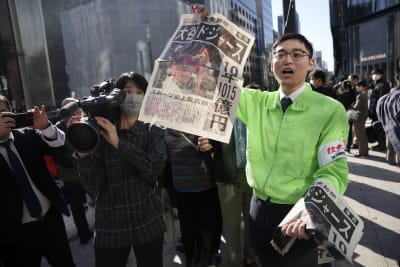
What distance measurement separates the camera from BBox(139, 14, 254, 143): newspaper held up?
5.83ft

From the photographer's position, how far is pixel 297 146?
165 cm

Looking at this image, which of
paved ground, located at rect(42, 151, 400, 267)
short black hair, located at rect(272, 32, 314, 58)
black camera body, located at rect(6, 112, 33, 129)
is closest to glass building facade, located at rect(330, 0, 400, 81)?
paved ground, located at rect(42, 151, 400, 267)

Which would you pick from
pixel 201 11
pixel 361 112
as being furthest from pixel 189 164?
pixel 361 112

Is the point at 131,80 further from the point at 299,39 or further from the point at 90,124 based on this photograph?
the point at 299,39

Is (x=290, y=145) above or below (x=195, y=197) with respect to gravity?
above

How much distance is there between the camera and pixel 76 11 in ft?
108

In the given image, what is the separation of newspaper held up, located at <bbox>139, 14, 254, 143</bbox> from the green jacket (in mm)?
200

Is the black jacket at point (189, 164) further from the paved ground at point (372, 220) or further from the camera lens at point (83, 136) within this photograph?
the camera lens at point (83, 136)

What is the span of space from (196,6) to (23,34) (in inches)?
1325

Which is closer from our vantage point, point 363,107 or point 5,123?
point 5,123

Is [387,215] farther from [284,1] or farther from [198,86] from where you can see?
[198,86]

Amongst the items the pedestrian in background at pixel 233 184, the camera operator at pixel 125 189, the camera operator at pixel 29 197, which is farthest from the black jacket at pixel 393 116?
the camera operator at pixel 29 197

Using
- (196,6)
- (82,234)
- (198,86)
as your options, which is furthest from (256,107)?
(82,234)

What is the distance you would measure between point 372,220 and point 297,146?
303 cm
